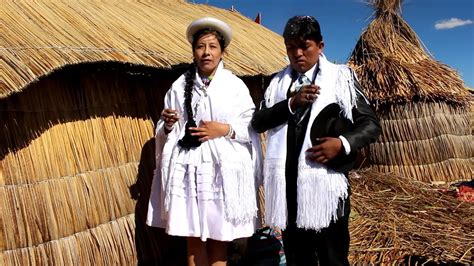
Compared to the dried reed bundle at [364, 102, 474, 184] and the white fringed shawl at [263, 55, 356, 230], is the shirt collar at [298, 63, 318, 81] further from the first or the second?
the dried reed bundle at [364, 102, 474, 184]

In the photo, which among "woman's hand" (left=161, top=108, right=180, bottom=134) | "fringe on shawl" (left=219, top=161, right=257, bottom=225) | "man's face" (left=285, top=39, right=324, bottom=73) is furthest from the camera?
"woman's hand" (left=161, top=108, right=180, bottom=134)

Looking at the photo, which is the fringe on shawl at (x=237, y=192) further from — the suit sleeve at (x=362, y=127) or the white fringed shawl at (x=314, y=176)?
the suit sleeve at (x=362, y=127)

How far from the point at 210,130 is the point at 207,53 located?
415 millimetres

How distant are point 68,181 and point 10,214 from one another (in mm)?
381

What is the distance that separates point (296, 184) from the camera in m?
2.27

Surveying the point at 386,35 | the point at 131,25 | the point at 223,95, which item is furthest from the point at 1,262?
the point at 386,35

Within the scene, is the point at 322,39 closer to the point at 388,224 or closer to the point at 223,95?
the point at 223,95

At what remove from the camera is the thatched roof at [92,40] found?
7.51 feet

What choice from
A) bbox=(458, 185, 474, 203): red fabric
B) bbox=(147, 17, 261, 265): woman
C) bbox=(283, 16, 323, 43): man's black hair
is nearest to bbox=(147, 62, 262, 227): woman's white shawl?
bbox=(147, 17, 261, 265): woman

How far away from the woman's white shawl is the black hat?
1.47 feet

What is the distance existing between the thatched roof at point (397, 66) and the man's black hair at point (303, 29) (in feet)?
15.0

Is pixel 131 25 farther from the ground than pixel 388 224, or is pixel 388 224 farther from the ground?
pixel 131 25

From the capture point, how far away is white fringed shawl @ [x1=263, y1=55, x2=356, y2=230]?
216 cm

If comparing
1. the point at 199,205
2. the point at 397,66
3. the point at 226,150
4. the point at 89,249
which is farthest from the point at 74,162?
the point at 397,66
